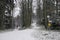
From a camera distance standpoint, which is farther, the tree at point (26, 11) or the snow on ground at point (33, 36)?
the tree at point (26, 11)

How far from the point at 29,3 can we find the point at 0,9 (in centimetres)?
933

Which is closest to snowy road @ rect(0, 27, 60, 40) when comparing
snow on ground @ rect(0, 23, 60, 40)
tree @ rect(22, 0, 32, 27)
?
snow on ground @ rect(0, 23, 60, 40)

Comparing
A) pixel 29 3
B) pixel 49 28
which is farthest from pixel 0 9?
pixel 29 3

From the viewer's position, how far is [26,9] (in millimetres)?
28672

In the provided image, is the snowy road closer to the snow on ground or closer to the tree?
the snow on ground

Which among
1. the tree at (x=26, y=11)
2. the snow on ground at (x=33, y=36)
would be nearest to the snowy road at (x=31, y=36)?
the snow on ground at (x=33, y=36)

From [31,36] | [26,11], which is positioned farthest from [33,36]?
[26,11]

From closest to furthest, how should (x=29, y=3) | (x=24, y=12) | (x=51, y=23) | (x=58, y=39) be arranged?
1. (x=58, y=39)
2. (x=51, y=23)
3. (x=29, y=3)
4. (x=24, y=12)

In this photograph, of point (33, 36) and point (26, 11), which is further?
point (26, 11)

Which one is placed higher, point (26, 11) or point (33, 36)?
point (26, 11)

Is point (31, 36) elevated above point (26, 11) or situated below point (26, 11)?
below

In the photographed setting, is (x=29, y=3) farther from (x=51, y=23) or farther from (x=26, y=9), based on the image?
(x=51, y=23)

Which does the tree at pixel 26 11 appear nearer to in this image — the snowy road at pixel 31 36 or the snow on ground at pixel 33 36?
the snow on ground at pixel 33 36

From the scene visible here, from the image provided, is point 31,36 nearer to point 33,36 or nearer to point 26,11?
point 33,36
